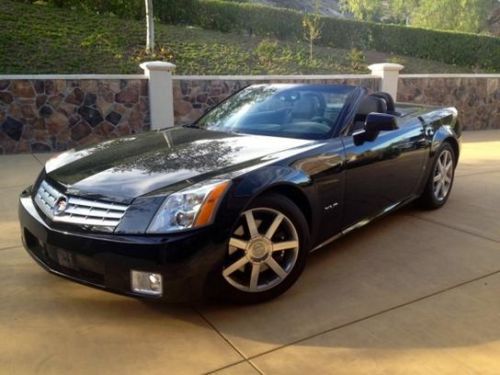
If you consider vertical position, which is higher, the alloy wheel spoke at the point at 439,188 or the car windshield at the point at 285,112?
the car windshield at the point at 285,112

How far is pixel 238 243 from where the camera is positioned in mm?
2854

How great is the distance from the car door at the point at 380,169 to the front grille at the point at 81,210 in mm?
1651

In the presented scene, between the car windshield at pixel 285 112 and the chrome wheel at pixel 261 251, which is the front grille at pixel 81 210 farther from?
the car windshield at pixel 285 112

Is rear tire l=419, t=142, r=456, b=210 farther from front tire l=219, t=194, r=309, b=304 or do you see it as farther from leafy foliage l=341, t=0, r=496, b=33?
leafy foliage l=341, t=0, r=496, b=33

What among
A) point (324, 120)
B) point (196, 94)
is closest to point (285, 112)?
point (324, 120)

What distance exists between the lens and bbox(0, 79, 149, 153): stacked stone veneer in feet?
25.5

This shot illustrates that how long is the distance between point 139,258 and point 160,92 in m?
6.37

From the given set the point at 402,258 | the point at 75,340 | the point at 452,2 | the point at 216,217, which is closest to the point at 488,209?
the point at 402,258

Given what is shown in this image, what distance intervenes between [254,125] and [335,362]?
2.04 metres

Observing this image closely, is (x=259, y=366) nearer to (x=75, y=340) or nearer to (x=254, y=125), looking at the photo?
(x=75, y=340)

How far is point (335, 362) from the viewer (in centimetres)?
250

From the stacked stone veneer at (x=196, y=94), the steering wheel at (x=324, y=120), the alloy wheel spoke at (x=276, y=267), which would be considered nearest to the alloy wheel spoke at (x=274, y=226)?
the alloy wheel spoke at (x=276, y=267)

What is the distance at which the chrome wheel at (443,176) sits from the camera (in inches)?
195

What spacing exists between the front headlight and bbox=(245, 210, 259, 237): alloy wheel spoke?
0.22m
